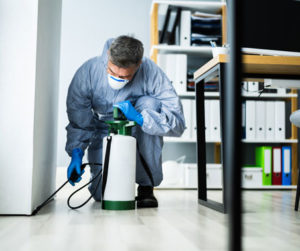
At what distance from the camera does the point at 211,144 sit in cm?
329

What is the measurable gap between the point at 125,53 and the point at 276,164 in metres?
1.80

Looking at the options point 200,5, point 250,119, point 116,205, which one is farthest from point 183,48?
point 116,205

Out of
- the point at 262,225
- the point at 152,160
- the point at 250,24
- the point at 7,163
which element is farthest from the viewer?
the point at 152,160

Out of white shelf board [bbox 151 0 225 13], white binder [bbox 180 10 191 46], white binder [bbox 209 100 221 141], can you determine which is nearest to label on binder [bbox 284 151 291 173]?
white binder [bbox 209 100 221 141]

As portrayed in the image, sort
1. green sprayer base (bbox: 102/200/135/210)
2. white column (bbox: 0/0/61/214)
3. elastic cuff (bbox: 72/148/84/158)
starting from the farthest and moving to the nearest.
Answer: elastic cuff (bbox: 72/148/84/158) → green sprayer base (bbox: 102/200/135/210) → white column (bbox: 0/0/61/214)

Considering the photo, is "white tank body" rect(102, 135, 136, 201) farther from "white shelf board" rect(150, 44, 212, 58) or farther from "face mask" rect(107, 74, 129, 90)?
"white shelf board" rect(150, 44, 212, 58)

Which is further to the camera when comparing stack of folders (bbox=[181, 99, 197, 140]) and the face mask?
stack of folders (bbox=[181, 99, 197, 140])

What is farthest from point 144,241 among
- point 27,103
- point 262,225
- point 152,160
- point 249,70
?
point 249,70

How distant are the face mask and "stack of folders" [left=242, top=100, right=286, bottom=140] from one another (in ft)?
4.83

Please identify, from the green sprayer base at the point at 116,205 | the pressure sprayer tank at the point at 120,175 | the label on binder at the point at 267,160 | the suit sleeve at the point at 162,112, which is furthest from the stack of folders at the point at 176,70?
the green sprayer base at the point at 116,205

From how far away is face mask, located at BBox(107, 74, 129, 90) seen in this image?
1.84 m

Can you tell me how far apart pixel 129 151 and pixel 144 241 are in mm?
710

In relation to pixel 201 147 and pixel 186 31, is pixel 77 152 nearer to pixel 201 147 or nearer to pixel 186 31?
pixel 201 147

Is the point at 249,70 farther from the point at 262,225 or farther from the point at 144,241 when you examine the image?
the point at 144,241
